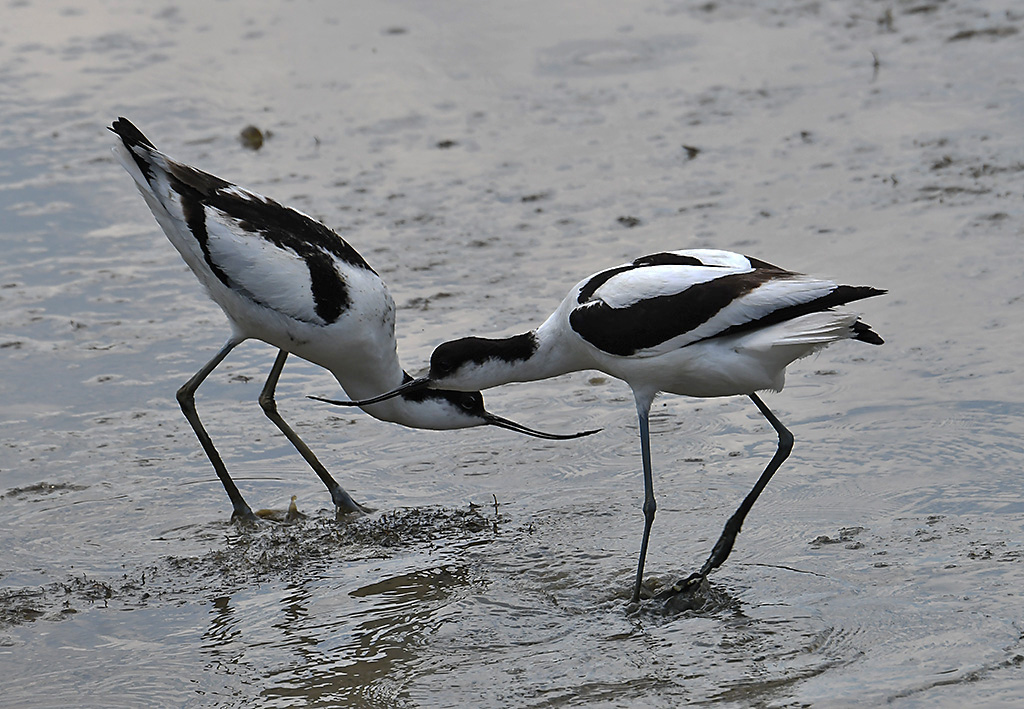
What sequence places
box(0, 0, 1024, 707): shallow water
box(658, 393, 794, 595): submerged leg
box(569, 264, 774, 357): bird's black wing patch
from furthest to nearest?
box(658, 393, 794, 595): submerged leg → box(569, 264, 774, 357): bird's black wing patch → box(0, 0, 1024, 707): shallow water

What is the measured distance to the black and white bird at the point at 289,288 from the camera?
5523mm

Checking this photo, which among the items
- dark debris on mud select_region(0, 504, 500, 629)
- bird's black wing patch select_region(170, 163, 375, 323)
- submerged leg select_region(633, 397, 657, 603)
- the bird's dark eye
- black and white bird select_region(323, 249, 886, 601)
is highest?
bird's black wing patch select_region(170, 163, 375, 323)

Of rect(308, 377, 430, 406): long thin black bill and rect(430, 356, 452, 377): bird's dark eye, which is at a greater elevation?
rect(430, 356, 452, 377): bird's dark eye

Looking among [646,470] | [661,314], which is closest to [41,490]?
[646,470]

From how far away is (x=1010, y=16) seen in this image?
32.2 feet

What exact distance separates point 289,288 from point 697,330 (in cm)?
178

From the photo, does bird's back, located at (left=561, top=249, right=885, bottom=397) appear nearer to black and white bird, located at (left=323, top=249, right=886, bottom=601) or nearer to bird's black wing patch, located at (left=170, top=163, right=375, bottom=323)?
black and white bird, located at (left=323, top=249, right=886, bottom=601)

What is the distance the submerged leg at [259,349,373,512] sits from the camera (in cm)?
563

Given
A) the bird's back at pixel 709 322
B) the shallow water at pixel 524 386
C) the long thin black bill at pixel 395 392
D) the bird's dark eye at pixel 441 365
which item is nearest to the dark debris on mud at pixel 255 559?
the shallow water at pixel 524 386

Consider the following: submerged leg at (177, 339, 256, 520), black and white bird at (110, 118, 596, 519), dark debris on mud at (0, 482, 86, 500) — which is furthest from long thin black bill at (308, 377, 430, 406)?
dark debris on mud at (0, 482, 86, 500)

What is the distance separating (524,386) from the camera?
6492 mm

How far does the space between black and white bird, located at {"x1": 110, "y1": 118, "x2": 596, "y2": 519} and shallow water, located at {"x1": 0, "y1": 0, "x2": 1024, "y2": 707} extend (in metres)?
0.34

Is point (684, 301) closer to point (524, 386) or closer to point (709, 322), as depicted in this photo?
point (709, 322)

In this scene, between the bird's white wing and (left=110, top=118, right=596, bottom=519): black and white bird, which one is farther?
(left=110, top=118, right=596, bottom=519): black and white bird
